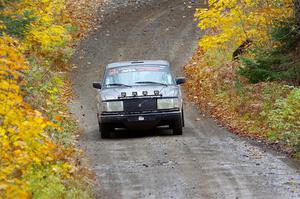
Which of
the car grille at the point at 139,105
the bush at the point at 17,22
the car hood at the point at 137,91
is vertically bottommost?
the car grille at the point at 139,105

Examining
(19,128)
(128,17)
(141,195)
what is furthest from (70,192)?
(128,17)

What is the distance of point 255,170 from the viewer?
12656 mm

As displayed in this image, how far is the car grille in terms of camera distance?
16.3 metres

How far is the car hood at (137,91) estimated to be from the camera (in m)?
16.5

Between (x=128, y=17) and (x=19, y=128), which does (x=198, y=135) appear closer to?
(x=19, y=128)

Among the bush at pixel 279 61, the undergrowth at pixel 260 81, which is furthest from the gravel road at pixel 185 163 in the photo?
the bush at pixel 279 61

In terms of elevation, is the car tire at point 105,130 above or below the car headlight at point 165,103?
below

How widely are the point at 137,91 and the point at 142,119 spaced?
701 mm

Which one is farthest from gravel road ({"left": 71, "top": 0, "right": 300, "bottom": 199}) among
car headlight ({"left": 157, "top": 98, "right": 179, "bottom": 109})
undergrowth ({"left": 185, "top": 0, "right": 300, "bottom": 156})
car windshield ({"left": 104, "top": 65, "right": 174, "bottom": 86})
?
car windshield ({"left": 104, "top": 65, "right": 174, "bottom": 86})

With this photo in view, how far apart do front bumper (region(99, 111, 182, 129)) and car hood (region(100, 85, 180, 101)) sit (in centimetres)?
45

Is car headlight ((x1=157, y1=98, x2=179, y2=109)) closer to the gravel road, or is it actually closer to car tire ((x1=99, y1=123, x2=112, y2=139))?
the gravel road

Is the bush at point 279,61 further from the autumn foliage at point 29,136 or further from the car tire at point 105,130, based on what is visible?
the autumn foliage at point 29,136

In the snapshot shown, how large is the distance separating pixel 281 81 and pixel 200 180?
827 centimetres

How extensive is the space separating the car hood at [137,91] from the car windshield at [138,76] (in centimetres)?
36
